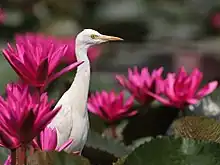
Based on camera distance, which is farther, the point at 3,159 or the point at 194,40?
the point at 194,40

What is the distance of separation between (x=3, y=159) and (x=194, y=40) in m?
4.22

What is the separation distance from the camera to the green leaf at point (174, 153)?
90cm

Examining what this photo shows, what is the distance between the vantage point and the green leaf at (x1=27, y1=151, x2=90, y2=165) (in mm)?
862

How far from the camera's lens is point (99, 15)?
5.05 m

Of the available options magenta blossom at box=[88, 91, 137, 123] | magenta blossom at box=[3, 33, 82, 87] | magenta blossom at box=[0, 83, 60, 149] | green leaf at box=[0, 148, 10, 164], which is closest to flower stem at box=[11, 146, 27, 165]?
magenta blossom at box=[0, 83, 60, 149]

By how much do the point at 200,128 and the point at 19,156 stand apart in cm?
41

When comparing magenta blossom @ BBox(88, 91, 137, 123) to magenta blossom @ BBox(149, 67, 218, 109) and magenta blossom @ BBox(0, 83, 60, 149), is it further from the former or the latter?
magenta blossom @ BBox(0, 83, 60, 149)

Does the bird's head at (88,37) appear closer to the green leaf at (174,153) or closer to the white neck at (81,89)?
the white neck at (81,89)

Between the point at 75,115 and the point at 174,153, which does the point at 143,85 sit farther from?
the point at 174,153

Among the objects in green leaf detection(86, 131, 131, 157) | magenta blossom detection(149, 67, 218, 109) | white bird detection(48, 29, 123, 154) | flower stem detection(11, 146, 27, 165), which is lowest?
green leaf detection(86, 131, 131, 157)

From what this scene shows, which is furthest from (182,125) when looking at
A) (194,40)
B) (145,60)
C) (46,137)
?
(194,40)

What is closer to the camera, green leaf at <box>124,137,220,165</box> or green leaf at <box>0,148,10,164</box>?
green leaf at <box>124,137,220,165</box>

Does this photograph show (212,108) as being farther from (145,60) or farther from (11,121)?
(145,60)

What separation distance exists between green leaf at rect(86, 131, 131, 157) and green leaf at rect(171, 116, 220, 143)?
0.11 meters
